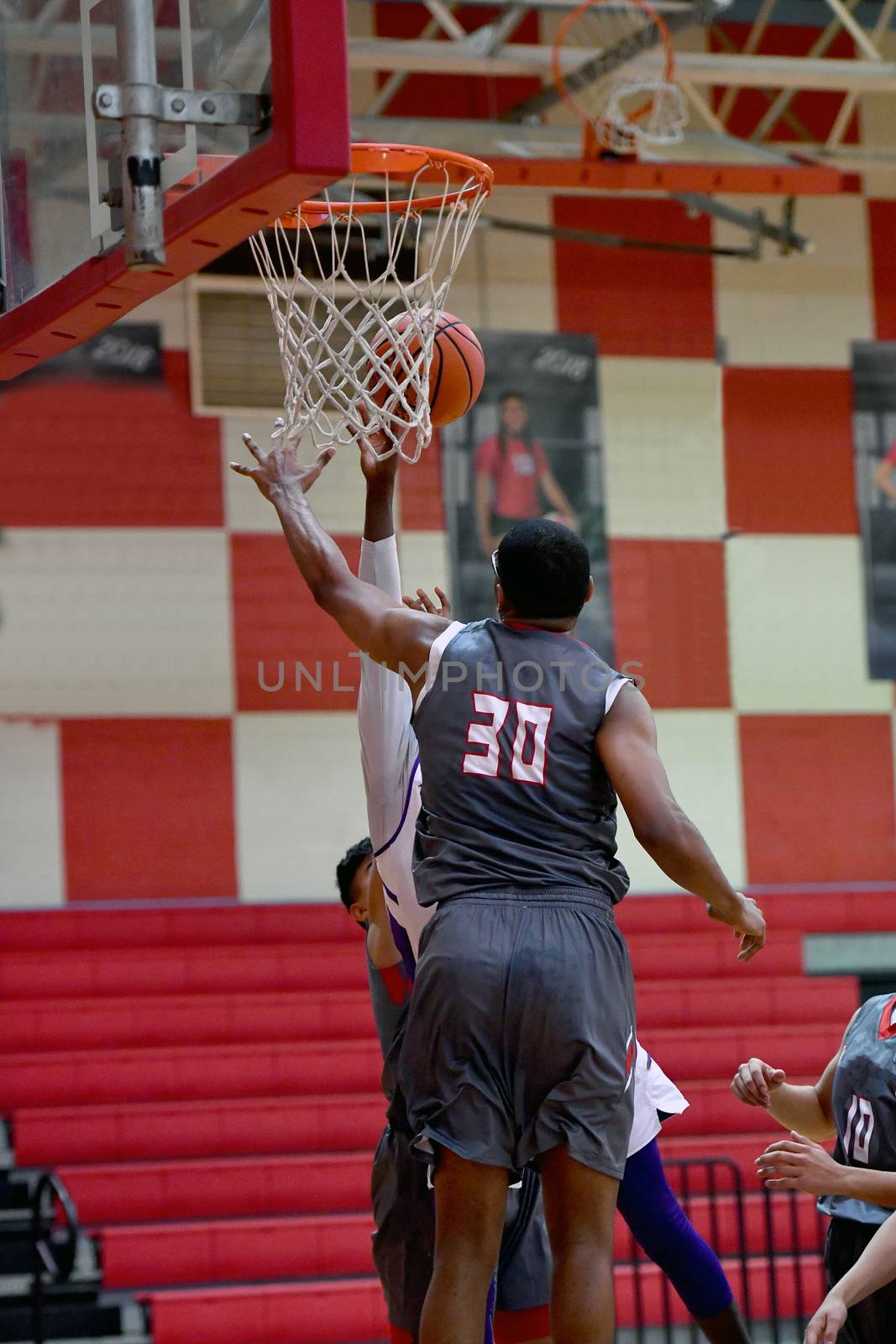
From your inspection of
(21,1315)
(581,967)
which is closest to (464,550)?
(21,1315)

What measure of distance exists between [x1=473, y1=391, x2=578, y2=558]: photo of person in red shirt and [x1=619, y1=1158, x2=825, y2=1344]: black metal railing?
4.20 meters

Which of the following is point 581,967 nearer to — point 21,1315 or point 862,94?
point 21,1315

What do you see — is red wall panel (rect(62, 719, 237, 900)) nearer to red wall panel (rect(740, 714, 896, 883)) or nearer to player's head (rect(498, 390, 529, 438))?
player's head (rect(498, 390, 529, 438))

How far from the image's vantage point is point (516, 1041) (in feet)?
9.93

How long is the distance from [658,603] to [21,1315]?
230 inches

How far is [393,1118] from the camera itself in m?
3.23

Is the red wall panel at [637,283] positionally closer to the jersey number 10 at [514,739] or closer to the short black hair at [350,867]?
the short black hair at [350,867]

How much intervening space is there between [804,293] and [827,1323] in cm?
874

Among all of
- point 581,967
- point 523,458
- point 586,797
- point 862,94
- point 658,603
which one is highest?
point 862,94

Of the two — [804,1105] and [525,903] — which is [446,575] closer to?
[804,1105]

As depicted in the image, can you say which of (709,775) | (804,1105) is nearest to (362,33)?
(709,775)

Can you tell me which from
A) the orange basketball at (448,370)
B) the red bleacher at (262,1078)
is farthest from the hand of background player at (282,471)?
the red bleacher at (262,1078)

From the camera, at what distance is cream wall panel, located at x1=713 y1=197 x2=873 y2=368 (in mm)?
10859

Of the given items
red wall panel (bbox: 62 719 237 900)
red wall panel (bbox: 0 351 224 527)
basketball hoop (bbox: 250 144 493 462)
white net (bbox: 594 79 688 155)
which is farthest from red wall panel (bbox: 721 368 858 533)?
basketball hoop (bbox: 250 144 493 462)
